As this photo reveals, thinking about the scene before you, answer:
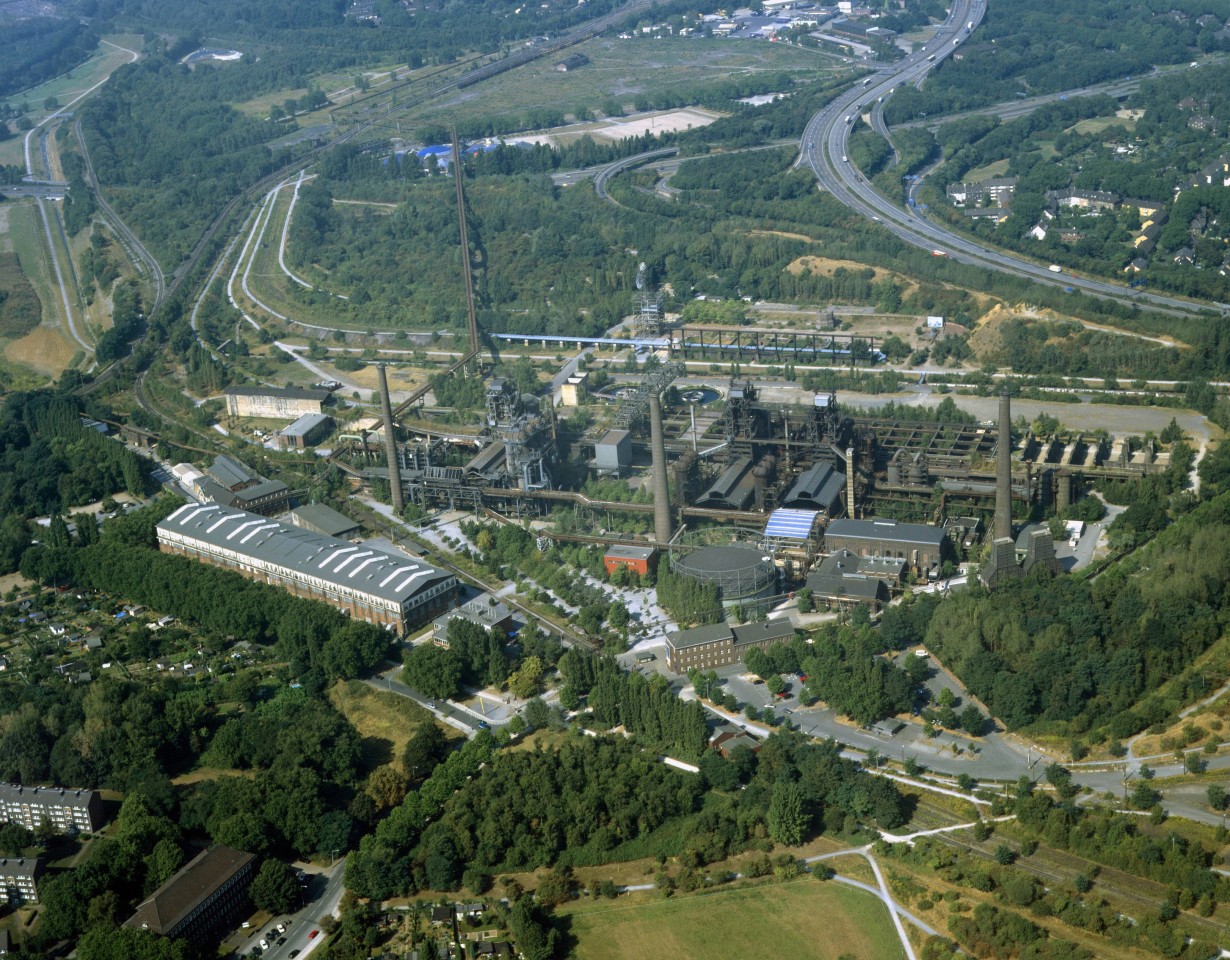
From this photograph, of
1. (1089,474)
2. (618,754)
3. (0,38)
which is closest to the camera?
(618,754)

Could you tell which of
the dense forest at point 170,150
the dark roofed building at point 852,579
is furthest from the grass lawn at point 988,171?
the dark roofed building at point 852,579

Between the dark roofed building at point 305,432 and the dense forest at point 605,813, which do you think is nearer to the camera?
the dense forest at point 605,813

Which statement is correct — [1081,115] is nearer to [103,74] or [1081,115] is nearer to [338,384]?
[338,384]

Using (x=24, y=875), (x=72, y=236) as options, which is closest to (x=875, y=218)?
(x=72, y=236)

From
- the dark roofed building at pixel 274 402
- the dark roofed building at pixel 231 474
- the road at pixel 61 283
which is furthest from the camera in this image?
the road at pixel 61 283

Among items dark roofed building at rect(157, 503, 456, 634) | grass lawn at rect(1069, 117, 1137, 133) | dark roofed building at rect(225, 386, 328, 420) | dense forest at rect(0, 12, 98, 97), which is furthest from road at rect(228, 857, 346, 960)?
dense forest at rect(0, 12, 98, 97)

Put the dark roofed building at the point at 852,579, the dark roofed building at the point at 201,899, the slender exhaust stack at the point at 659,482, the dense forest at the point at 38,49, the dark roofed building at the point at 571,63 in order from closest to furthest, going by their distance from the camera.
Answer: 1. the dark roofed building at the point at 201,899
2. the dark roofed building at the point at 852,579
3. the slender exhaust stack at the point at 659,482
4. the dark roofed building at the point at 571,63
5. the dense forest at the point at 38,49

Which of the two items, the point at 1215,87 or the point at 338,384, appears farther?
the point at 1215,87

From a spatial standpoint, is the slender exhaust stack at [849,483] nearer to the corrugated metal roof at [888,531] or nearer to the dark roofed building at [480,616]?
the corrugated metal roof at [888,531]
